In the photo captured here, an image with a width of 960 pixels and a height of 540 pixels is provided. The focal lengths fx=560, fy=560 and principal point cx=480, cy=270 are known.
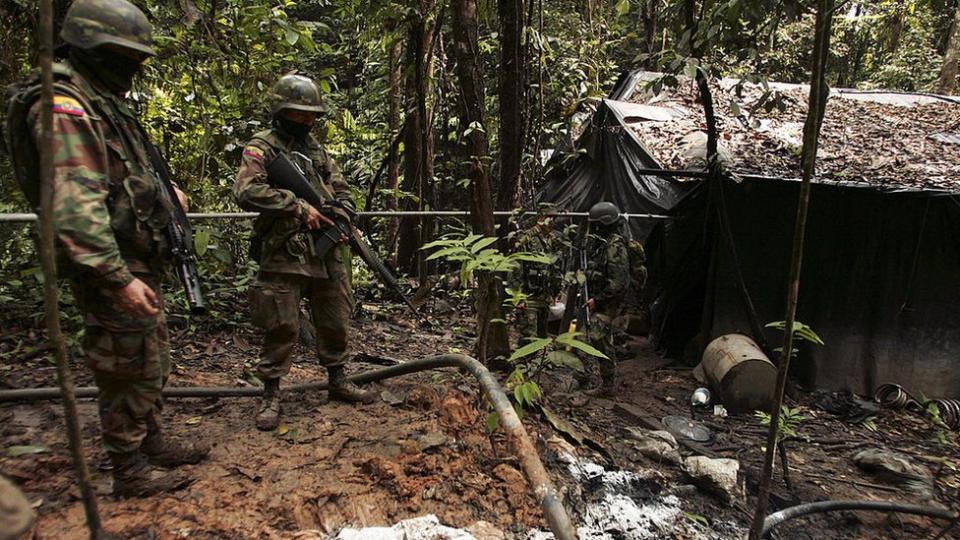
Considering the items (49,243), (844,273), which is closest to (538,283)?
(844,273)

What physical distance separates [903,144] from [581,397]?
17.0 feet

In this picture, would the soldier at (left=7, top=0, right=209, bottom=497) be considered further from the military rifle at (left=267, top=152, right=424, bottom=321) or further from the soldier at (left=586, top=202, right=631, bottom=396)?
the soldier at (left=586, top=202, right=631, bottom=396)

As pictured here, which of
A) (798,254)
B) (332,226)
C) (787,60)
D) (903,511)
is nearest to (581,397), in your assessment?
(903,511)

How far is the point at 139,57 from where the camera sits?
2256 millimetres

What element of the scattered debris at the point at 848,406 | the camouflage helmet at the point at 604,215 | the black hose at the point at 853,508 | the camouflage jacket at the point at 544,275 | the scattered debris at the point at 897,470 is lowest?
the scattered debris at the point at 848,406

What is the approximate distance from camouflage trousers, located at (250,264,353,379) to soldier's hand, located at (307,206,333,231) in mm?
278

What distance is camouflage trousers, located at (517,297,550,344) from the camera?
16.3 ft

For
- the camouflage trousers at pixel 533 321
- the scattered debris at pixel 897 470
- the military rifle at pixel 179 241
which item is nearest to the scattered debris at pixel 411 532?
the military rifle at pixel 179 241

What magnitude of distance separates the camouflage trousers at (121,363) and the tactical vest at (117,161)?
0.56 feet

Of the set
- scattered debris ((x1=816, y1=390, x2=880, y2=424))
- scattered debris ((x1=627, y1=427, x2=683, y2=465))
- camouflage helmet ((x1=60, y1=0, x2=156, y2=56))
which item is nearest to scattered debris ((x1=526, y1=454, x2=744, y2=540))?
scattered debris ((x1=627, y1=427, x2=683, y2=465))

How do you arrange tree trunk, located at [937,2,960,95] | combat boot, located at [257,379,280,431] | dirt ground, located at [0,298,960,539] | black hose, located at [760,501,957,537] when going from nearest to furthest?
dirt ground, located at [0,298,960,539] → black hose, located at [760,501,957,537] → combat boot, located at [257,379,280,431] → tree trunk, located at [937,2,960,95]

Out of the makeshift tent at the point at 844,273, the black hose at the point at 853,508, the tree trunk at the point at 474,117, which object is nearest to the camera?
the black hose at the point at 853,508

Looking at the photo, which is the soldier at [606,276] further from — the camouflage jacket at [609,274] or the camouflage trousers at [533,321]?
the camouflage trousers at [533,321]

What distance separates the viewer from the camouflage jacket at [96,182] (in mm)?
1939
